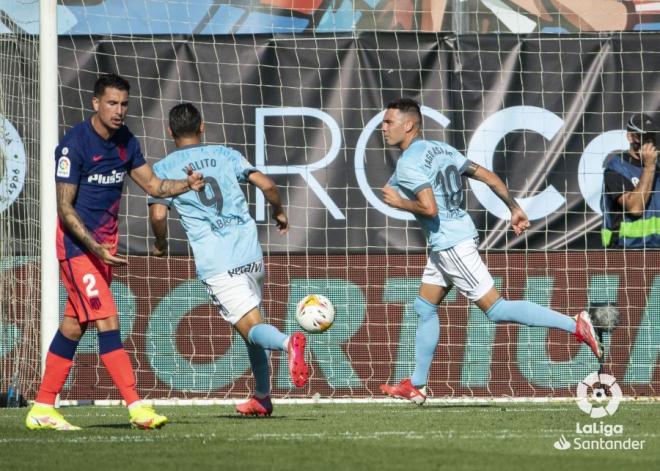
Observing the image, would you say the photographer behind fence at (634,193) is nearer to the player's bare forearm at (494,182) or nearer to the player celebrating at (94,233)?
the player's bare forearm at (494,182)

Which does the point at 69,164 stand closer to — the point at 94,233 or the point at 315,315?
the point at 94,233

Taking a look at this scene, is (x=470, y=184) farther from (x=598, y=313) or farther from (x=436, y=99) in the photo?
(x=598, y=313)

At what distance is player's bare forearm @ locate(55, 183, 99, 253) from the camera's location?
303 inches

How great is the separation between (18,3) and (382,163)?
3539 millimetres

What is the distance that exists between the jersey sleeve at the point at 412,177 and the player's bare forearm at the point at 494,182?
15.8 inches

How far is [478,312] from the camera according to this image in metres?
11.9

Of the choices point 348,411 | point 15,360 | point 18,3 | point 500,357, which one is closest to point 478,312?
point 500,357

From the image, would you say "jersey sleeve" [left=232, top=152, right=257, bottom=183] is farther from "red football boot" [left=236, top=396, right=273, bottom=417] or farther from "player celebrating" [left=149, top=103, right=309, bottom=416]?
"red football boot" [left=236, top=396, right=273, bottom=417]

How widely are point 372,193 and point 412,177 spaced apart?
2.32 meters

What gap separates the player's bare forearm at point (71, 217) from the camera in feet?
25.2

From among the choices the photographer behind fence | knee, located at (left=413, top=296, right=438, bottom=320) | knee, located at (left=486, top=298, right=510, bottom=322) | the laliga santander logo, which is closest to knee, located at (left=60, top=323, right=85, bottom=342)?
knee, located at (left=413, top=296, right=438, bottom=320)

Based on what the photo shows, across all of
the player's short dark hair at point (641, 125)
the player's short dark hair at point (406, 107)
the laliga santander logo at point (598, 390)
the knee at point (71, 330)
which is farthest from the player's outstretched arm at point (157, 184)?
the player's short dark hair at point (641, 125)

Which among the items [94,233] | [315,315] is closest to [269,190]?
[315,315]

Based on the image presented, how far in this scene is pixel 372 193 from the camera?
11875mm
